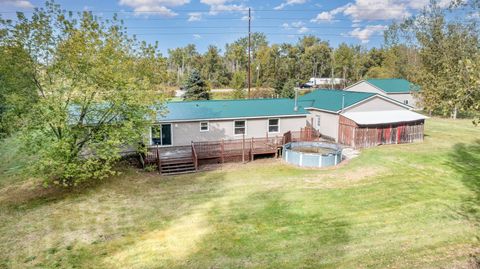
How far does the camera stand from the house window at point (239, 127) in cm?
2235

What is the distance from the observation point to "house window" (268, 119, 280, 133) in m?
23.1

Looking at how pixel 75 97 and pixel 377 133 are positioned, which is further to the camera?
pixel 377 133

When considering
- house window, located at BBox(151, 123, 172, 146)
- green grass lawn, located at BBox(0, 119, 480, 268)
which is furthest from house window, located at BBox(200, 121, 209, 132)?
green grass lawn, located at BBox(0, 119, 480, 268)

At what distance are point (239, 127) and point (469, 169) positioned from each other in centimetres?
1426

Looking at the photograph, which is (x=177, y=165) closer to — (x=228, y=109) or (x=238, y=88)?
(x=228, y=109)

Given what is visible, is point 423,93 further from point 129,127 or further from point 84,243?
point 84,243

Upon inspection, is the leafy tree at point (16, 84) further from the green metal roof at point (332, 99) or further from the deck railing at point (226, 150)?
the green metal roof at point (332, 99)

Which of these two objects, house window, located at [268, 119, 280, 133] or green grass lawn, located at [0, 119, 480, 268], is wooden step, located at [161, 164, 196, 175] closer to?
green grass lawn, located at [0, 119, 480, 268]

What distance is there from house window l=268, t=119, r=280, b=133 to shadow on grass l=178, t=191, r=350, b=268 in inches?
400

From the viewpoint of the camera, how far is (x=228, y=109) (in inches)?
905

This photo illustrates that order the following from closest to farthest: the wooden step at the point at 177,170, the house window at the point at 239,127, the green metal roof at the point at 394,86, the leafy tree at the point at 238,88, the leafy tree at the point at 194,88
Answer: the wooden step at the point at 177,170
the house window at the point at 239,127
the green metal roof at the point at 394,86
the leafy tree at the point at 194,88
the leafy tree at the point at 238,88

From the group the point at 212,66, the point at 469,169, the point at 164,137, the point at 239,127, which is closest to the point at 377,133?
the point at 469,169

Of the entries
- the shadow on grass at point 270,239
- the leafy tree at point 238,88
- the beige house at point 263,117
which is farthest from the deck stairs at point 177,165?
the leafy tree at point 238,88

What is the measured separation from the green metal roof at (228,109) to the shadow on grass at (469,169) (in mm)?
10398
